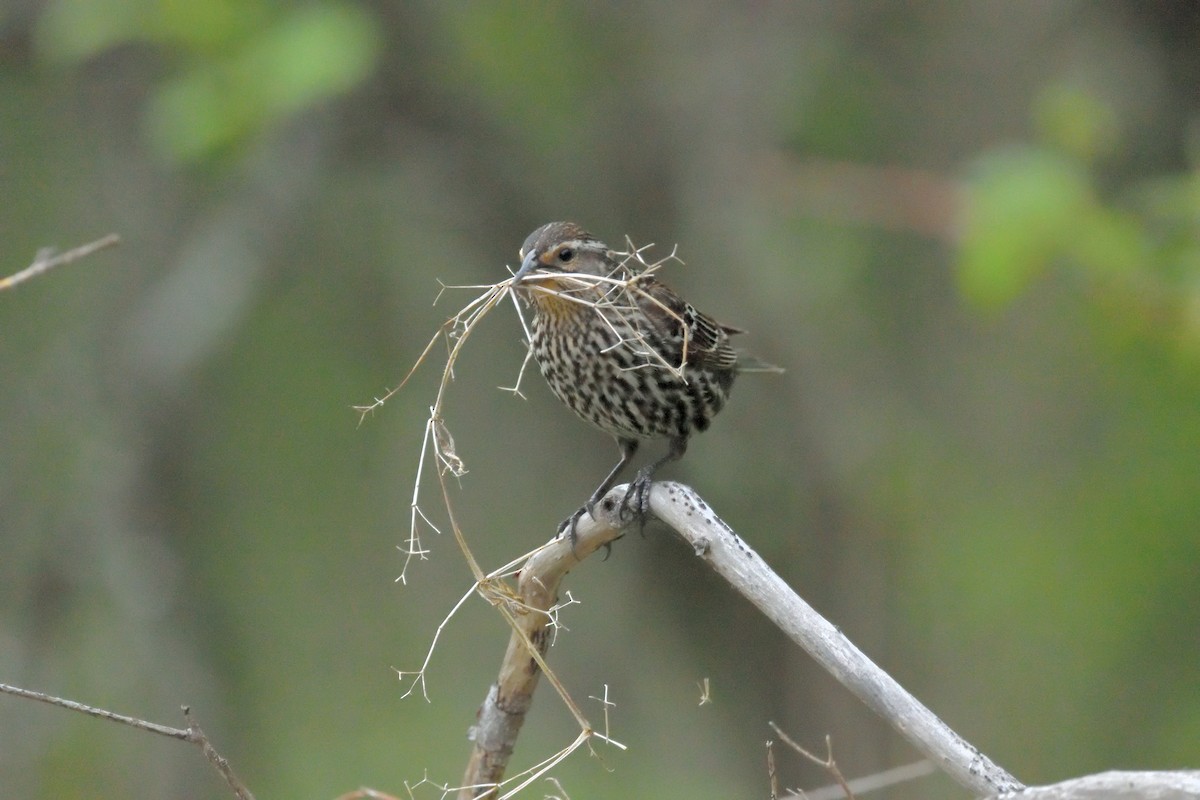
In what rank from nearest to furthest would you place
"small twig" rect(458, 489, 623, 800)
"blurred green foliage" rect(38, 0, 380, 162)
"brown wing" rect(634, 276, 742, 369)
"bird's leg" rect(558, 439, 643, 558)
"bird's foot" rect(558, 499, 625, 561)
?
"small twig" rect(458, 489, 623, 800)
"bird's foot" rect(558, 499, 625, 561)
"bird's leg" rect(558, 439, 643, 558)
"brown wing" rect(634, 276, 742, 369)
"blurred green foliage" rect(38, 0, 380, 162)

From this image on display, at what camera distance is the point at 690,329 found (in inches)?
142

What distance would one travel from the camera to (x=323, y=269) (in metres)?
7.60

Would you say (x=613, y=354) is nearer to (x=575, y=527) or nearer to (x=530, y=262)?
(x=530, y=262)

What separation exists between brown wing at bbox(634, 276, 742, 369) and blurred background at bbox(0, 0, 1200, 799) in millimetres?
936

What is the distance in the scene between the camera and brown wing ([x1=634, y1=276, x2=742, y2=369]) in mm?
3797

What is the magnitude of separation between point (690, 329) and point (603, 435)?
2725 mm

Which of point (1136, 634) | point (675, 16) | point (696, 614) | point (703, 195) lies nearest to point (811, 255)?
point (703, 195)

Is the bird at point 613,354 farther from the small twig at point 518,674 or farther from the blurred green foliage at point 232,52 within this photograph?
the blurred green foliage at point 232,52

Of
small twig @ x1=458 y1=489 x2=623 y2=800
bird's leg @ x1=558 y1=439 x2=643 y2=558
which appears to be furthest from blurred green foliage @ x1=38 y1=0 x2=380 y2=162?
small twig @ x1=458 y1=489 x2=623 y2=800

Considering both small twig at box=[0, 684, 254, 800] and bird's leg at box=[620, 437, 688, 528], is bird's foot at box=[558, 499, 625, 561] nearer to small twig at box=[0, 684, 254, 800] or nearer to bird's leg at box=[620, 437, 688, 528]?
bird's leg at box=[620, 437, 688, 528]

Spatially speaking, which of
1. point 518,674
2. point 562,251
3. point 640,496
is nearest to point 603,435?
point 562,251

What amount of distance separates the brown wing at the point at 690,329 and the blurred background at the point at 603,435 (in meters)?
0.94

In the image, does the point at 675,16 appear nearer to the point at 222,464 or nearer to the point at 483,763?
the point at 222,464

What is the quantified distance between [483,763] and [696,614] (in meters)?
3.97
